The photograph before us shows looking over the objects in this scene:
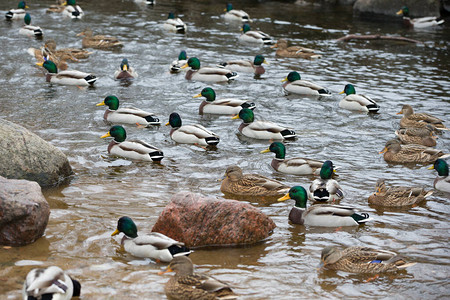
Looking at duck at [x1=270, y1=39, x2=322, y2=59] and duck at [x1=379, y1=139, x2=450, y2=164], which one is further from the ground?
duck at [x1=270, y1=39, x2=322, y2=59]

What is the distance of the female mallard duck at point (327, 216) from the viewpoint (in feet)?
32.4

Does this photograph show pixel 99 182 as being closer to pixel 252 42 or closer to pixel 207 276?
pixel 207 276

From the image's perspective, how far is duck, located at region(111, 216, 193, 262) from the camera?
326 inches

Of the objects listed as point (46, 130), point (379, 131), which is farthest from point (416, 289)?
point (46, 130)

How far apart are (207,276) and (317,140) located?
23.7 ft

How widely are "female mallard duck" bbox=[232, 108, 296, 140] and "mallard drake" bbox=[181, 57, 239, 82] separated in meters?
3.94

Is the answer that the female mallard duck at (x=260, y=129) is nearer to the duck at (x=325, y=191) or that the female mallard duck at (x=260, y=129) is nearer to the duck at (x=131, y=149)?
the duck at (x=131, y=149)

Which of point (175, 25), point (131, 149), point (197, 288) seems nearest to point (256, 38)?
point (175, 25)

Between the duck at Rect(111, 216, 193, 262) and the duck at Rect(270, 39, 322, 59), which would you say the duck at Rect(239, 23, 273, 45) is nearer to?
the duck at Rect(270, 39, 322, 59)

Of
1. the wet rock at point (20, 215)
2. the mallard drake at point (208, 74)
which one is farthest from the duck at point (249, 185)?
the mallard drake at point (208, 74)

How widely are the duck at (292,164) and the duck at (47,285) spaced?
6.14 metres

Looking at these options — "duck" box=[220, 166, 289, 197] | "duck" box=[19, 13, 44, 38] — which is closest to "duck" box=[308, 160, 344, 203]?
"duck" box=[220, 166, 289, 197]

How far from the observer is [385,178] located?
40.6ft

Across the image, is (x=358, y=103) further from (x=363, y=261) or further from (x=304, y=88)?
(x=363, y=261)
